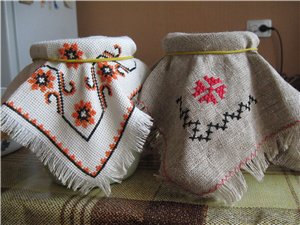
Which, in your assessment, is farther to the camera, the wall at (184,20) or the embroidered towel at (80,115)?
the wall at (184,20)

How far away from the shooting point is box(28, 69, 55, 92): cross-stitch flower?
59cm

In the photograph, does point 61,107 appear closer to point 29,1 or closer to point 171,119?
point 171,119

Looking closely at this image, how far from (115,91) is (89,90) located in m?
0.05

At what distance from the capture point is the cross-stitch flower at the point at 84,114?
0.59 m

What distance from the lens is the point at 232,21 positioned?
Result: 1328 mm

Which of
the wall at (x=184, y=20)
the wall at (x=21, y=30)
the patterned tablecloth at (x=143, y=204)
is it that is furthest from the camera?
the wall at (x=184, y=20)

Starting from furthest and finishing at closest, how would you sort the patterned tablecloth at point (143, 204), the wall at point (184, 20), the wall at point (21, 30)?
the wall at point (184, 20) → the wall at point (21, 30) → the patterned tablecloth at point (143, 204)

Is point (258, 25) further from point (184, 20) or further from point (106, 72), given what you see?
point (106, 72)

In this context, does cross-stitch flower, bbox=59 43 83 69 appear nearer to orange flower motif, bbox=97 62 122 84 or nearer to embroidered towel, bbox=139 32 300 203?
orange flower motif, bbox=97 62 122 84

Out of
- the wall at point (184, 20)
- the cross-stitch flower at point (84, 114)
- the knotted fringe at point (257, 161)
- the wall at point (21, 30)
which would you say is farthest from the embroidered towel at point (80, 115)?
the wall at point (184, 20)

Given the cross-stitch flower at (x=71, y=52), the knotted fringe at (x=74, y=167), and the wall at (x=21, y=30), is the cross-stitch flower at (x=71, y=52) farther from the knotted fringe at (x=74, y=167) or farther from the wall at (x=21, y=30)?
the wall at (x=21, y=30)

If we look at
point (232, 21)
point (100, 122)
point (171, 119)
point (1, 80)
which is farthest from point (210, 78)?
point (232, 21)

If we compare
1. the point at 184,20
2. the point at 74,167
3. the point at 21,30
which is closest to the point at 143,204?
the point at 74,167

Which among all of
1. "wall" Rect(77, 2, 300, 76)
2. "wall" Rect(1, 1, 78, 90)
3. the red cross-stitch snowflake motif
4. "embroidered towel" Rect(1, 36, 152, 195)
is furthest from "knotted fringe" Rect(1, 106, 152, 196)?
"wall" Rect(77, 2, 300, 76)
